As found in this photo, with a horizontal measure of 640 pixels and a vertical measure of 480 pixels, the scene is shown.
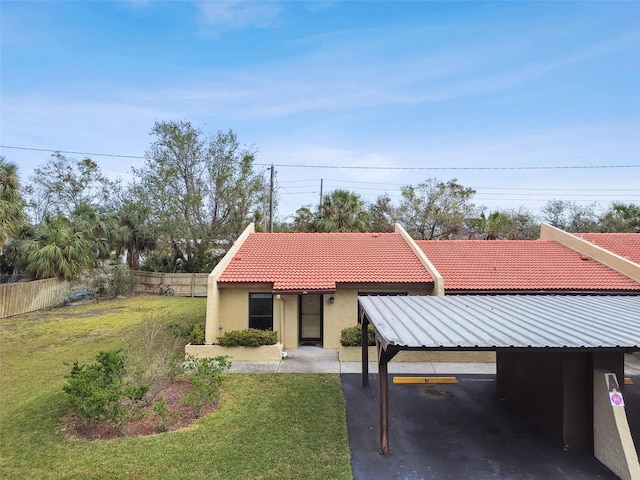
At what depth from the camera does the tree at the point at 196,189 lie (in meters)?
29.1

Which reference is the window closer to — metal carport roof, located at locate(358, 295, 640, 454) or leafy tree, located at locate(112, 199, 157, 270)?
metal carport roof, located at locate(358, 295, 640, 454)

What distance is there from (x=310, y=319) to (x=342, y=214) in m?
16.3

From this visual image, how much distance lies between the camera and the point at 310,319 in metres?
14.8

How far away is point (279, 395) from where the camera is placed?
9.65 m

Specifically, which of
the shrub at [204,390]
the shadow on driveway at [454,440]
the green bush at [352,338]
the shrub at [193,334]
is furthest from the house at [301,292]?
the shadow on driveway at [454,440]

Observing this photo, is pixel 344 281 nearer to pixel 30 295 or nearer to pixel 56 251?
pixel 56 251

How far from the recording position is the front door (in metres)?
14.7

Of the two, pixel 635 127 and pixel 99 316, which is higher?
pixel 635 127

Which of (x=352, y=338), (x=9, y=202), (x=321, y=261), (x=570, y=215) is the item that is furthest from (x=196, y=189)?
(x=570, y=215)

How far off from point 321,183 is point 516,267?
1279 inches

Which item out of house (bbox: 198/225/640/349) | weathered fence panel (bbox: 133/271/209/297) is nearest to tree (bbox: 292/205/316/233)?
weathered fence panel (bbox: 133/271/209/297)

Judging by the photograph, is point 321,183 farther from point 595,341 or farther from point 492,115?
point 595,341

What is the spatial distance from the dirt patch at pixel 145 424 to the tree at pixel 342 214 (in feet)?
72.2

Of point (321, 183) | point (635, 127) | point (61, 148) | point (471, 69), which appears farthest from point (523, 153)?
point (61, 148)
